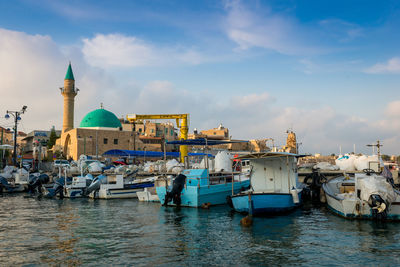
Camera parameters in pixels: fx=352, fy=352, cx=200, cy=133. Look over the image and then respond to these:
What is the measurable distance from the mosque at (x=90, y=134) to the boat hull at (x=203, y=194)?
142 ft

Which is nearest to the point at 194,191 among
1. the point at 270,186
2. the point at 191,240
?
the point at 270,186

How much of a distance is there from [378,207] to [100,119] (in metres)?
63.3

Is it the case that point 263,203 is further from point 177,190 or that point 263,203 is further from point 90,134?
point 90,134

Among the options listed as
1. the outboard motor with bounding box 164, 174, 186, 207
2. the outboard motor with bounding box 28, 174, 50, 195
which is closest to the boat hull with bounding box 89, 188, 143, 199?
the outboard motor with bounding box 164, 174, 186, 207

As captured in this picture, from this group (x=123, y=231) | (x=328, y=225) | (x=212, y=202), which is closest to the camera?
(x=123, y=231)

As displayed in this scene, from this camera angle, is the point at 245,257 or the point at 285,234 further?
the point at 285,234

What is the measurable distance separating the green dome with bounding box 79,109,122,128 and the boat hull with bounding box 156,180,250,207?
52.0 m

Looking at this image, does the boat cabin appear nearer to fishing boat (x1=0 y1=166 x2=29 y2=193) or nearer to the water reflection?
the water reflection

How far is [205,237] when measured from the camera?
13562mm

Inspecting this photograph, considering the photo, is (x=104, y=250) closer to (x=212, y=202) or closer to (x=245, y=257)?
(x=245, y=257)

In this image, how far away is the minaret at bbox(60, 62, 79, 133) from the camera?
68375 mm

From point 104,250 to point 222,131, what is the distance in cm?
8534

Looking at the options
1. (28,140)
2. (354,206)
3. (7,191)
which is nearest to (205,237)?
(354,206)

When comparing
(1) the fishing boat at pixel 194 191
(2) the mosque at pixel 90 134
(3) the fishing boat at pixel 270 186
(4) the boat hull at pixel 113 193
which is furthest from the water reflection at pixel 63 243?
(2) the mosque at pixel 90 134
